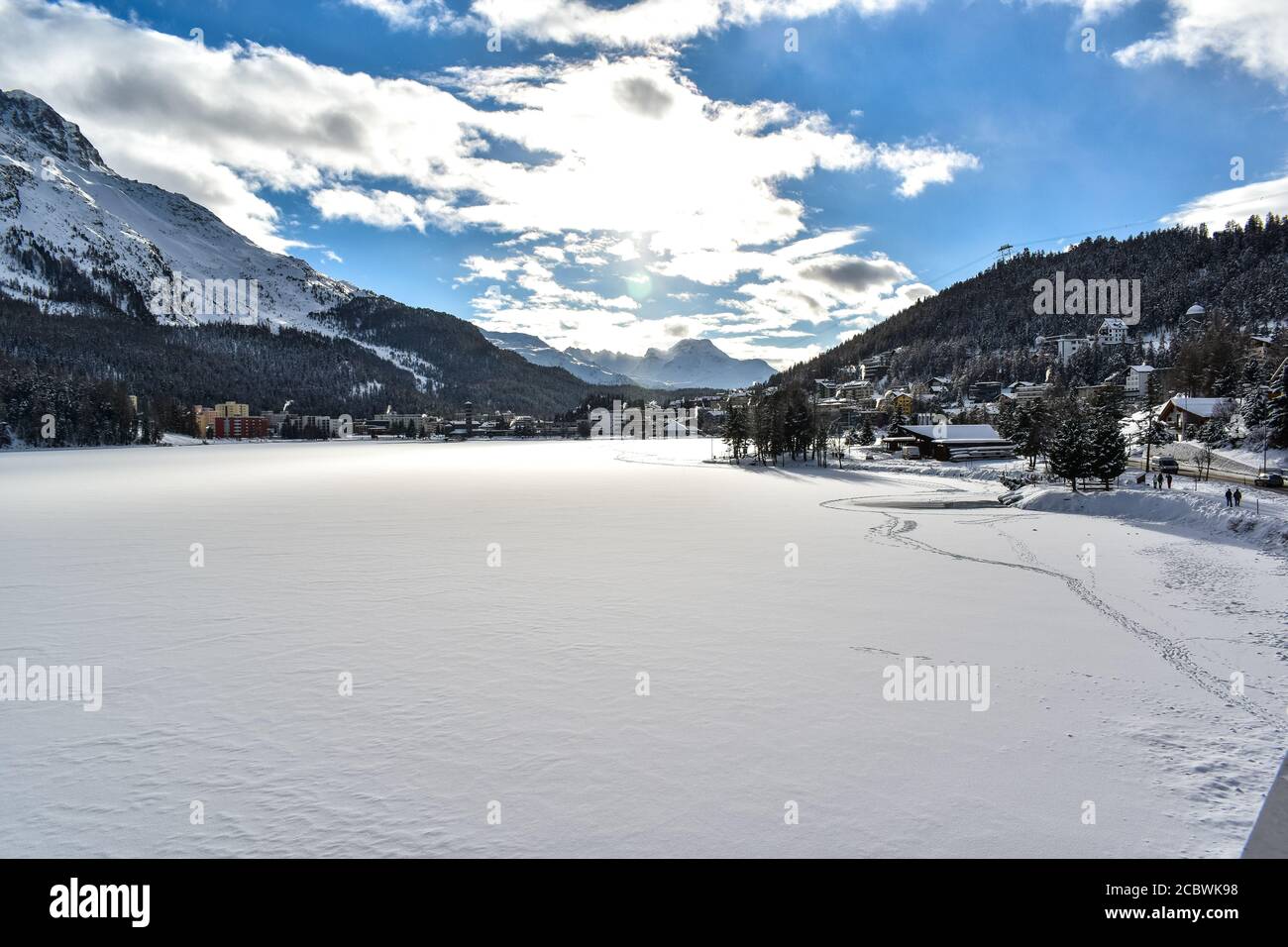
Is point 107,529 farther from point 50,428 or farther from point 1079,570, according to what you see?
point 50,428

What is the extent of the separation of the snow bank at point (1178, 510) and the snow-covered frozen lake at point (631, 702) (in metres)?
4.02

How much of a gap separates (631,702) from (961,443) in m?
79.7

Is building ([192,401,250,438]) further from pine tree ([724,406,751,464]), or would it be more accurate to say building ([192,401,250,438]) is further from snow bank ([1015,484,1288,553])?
snow bank ([1015,484,1288,553])

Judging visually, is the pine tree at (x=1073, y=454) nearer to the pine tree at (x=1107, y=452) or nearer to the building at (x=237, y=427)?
the pine tree at (x=1107, y=452)

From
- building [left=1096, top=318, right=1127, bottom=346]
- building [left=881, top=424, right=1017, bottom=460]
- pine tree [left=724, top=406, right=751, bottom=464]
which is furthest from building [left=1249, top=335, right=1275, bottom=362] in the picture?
building [left=1096, top=318, right=1127, bottom=346]

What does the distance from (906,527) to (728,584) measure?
631 inches

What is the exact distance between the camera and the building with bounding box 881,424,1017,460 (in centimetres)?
7850

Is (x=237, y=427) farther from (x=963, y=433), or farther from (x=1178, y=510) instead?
(x=1178, y=510)

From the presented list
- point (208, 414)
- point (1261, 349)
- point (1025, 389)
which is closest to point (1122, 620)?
point (1261, 349)

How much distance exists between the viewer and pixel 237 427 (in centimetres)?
18412

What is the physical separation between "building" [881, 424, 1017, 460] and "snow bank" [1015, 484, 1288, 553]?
3707cm

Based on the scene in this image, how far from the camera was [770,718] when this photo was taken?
30.6 ft

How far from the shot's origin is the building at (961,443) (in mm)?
78500
